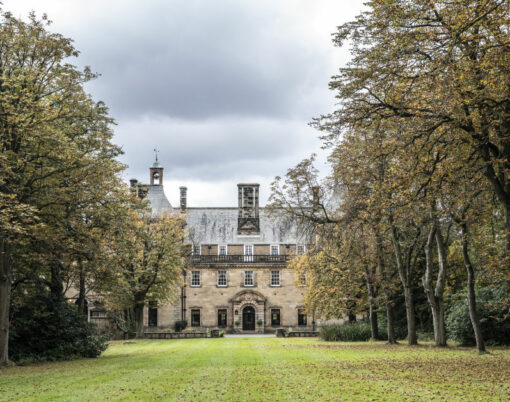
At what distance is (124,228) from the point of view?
20953mm

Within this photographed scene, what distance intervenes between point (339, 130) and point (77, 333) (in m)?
Result: 15.1

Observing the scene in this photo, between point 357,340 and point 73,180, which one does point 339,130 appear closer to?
point 73,180

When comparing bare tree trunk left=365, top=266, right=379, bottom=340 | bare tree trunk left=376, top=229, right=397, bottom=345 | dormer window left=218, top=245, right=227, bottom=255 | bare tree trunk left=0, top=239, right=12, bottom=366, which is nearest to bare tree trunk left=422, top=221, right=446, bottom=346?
bare tree trunk left=376, top=229, right=397, bottom=345

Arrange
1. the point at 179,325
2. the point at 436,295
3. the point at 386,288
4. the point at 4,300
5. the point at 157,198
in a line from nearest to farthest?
the point at 4,300 < the point at 436,295 < the point at 386,288 < the point at 179,325 < the point at 157,198

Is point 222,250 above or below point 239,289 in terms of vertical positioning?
above

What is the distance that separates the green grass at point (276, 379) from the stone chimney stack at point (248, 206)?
39.2 metres

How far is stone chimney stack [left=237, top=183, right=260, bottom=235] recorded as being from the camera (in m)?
58.8

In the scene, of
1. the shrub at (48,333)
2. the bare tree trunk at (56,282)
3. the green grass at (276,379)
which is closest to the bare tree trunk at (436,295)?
the green grass at (276,379)

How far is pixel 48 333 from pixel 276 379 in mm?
13043

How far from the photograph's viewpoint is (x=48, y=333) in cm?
2283

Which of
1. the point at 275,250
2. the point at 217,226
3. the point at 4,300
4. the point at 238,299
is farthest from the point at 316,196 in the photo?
the point at 217,226

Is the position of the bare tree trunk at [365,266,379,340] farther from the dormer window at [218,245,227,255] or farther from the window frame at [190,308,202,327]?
the dormer window at [218,245,227,255]

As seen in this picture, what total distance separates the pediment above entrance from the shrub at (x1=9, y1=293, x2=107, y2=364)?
3041cm

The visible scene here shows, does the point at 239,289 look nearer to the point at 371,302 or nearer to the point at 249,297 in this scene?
the point at 249,297
